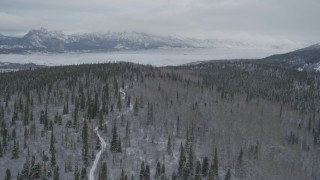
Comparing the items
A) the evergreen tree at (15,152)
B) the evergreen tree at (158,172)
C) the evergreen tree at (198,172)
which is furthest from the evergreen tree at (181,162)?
the evergreen tree at (15,152)

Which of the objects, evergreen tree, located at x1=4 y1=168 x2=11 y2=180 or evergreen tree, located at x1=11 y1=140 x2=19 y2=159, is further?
evergreen tree, located at x1=11 y1=140 x2=19 y2=159

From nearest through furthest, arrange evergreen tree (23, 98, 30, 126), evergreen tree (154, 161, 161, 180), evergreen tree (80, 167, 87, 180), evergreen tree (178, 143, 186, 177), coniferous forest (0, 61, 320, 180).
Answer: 1. evergreen tree (80, 167, 87, 180)
2. evergreen tree (154, 161, 161, 180)
3. coniferous forest (0, 61, 320, 180)
4. evergreen tree (178, 143, 186, 177)
5. evergreen tree (23, 98, 30, 126)

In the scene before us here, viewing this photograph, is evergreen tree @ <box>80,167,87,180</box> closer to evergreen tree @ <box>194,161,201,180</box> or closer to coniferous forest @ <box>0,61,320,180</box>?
coniferous forest @ <box>0,61,320,180</box>

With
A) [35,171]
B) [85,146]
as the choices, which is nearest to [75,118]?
[85,146]

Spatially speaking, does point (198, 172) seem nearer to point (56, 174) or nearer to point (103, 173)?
point (103, 173)

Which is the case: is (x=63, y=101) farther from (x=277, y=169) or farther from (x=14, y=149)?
(x=277, y=169)

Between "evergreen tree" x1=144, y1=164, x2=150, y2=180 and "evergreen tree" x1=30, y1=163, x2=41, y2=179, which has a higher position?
"evergreen tree" x1=30, y1=163, x2=41, y2=179

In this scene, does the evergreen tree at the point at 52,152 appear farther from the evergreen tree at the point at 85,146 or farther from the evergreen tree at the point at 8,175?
the evergreen tree at the point at 8,175

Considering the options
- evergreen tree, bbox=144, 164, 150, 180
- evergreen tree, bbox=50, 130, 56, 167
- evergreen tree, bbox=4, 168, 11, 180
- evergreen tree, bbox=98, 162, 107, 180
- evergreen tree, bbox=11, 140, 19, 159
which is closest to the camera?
evergreen tree, bbox=4, 168, 11, 180

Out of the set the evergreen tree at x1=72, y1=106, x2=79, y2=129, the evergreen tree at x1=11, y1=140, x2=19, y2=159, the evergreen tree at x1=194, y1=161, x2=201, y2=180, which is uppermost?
the evergreen tree at x1=72, y1=106, x2=79, y2=129

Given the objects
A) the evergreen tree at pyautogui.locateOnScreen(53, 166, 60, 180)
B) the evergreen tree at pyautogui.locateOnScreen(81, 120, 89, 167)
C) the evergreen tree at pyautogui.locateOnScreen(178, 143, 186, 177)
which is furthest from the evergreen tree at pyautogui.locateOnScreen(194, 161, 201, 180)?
the evergreen tree at pyautogui.locateOnScreen(53, 166, 60, 180)

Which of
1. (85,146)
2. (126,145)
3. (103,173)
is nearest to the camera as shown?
(103,173)
